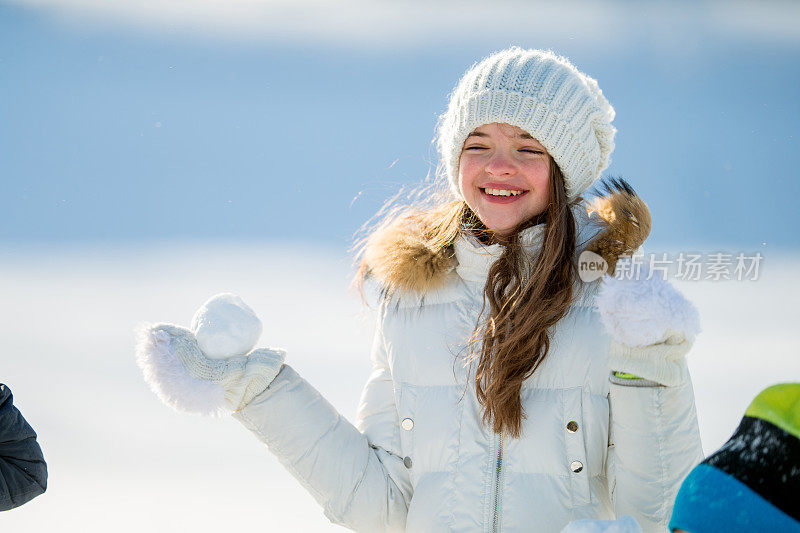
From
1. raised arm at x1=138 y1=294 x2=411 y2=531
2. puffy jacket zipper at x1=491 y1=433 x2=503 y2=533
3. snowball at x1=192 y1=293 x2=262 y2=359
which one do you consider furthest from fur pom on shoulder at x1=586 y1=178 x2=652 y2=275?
snowball at x1=192 y1=293 x2=262 y2=359

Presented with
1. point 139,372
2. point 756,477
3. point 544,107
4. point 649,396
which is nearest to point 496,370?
point 649,396

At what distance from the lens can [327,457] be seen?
1518 mm

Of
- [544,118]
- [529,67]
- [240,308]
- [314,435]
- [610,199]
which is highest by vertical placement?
[529,67]

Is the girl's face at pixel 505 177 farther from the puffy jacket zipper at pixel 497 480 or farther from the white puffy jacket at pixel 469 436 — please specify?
the puffy jacket zipper at pixel 497 480

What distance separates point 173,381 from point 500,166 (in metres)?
0.72

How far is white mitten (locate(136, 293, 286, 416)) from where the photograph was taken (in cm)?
140

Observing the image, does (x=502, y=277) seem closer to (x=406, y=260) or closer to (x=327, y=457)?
(x=406, y=260)

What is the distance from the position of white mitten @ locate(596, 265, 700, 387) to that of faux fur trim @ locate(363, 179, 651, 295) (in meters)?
0.25

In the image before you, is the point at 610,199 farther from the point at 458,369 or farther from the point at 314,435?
the point at 314,435

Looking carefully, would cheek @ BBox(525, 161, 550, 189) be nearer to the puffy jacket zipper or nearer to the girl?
the girl

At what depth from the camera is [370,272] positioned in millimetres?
1703

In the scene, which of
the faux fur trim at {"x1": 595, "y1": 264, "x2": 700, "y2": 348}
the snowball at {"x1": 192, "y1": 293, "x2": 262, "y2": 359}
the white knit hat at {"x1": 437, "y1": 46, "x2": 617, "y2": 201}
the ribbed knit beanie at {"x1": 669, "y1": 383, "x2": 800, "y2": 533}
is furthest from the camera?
the white knit hat at {"x1": 437, "y1": 46, "x2": 617, "y2": 201}

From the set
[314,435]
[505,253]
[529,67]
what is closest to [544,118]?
[529,67]

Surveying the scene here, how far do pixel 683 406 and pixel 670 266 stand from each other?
0.31 meters
